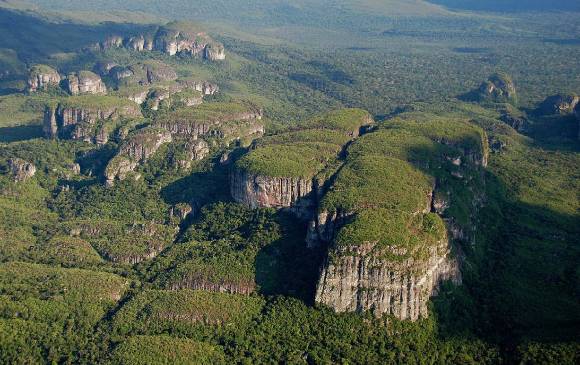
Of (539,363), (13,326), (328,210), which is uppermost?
(328,210)

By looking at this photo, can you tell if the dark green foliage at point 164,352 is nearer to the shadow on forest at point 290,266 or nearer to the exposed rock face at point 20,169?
the shadow on forest at point 290,266

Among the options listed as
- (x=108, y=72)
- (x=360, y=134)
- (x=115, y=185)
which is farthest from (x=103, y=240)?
(x=108, y=72)

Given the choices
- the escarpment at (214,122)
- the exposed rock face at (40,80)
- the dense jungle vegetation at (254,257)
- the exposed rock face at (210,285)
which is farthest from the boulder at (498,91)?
the exposed rock face at (210,285)

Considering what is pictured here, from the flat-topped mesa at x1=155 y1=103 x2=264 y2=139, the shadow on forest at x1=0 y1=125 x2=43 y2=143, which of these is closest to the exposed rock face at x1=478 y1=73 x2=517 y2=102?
the flat-topped mesa at x1=155 y1=103 x2=264 y2=139

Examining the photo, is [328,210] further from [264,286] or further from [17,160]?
[17,160]

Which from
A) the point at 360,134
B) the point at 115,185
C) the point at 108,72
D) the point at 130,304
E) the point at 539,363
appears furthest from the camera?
the point at 108,72

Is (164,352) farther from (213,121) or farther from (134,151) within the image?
(213,121)

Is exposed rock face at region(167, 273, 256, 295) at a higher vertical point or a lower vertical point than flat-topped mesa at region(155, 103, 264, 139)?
lower

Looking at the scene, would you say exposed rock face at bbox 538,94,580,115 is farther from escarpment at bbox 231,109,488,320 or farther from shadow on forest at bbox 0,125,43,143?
shadow on forest at bbox 0,125,43,143
